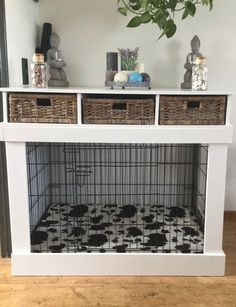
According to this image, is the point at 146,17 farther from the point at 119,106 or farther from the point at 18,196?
the point at 18,196

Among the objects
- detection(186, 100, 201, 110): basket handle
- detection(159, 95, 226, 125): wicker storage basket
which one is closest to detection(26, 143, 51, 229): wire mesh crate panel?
detection(159, 95, 226, 125): wicker storage basket

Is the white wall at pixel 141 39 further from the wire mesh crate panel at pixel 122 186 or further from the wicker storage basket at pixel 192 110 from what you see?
the wicker storage basket at pixel 192 110

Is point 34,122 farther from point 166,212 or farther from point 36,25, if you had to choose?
point 166,212

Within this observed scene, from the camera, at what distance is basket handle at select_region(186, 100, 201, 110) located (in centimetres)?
181

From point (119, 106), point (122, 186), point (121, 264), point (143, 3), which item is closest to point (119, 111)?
point (119, 106)

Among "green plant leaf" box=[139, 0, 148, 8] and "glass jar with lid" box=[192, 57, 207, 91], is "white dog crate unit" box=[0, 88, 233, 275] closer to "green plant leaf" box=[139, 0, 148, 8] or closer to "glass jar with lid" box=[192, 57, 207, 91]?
"glass jar with lid" box=[192, 57, 207, 91]

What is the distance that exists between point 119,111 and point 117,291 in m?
0.99

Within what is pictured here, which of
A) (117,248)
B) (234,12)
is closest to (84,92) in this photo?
(117,248)

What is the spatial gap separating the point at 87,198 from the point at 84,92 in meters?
1.24

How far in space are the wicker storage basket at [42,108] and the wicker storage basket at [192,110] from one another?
50 centimetres

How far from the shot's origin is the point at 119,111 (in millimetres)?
1813

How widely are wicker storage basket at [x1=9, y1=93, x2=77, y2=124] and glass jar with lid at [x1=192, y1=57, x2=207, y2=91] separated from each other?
692mm

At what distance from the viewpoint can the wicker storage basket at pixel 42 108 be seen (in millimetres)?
1781

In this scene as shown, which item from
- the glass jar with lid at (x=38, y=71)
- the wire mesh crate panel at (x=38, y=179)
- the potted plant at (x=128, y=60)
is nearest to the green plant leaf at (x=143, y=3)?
the potted plant at (x=128, y=60)
